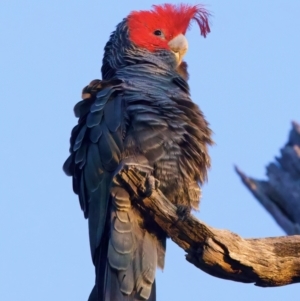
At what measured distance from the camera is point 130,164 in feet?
16.5

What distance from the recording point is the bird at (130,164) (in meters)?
5.19

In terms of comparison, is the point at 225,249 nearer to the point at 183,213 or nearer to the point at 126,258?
the point at 183,213

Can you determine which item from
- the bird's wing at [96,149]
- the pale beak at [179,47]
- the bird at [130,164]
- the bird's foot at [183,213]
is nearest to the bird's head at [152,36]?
the pale beak at [179,47]

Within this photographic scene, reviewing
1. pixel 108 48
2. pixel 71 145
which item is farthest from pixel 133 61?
pixel 71 145

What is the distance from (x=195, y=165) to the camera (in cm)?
542

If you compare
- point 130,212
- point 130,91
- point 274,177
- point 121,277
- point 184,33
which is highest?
point 184,33

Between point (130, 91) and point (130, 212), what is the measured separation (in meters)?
0.94

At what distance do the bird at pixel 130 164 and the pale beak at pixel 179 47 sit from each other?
0.74 m

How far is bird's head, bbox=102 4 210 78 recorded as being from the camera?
21.0 ft

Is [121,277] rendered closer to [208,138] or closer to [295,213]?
[208,138]

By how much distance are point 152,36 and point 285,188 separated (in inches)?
104

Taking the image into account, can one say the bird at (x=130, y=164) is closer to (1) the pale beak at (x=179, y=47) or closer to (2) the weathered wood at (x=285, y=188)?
(1) the pale beak at (x=179, y=47)

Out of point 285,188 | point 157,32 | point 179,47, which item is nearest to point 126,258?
point 179,47

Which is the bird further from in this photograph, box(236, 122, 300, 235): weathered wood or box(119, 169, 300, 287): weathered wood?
box(236, 122, 300, 235): weathered wood
